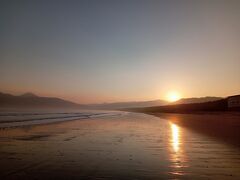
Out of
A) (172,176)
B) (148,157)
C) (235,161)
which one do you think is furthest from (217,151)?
(172,176)

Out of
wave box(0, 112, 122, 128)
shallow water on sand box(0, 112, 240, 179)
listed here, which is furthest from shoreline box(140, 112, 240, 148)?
wave box(0, 112, 122, 128)

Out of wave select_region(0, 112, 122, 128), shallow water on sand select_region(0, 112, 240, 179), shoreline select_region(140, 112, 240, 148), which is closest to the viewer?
shallow water on sand select_region(0, 112, 240, 179)

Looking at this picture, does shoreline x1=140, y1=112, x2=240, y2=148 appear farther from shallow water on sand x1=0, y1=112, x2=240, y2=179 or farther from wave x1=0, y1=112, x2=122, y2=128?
wave x1=0, y1=112, x2=122, y2=128

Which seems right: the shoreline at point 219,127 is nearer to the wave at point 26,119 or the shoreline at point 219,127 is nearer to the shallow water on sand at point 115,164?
the shallow water on sand at point 115,164

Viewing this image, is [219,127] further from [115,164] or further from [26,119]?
[26,119]

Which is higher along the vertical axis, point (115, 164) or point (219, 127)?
point (219, 127)

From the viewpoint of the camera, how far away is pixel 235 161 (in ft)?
35.3

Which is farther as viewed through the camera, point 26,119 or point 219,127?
point 26,119

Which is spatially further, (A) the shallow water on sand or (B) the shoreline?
(B) the shoreline

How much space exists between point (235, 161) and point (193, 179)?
373 cm

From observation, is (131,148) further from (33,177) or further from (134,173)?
(33,177)

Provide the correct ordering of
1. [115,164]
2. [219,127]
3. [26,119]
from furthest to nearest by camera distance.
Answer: [26,119] → [219,127] → [115,164]

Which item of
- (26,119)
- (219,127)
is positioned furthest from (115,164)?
(26,119)

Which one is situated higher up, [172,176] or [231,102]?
[231,102]
